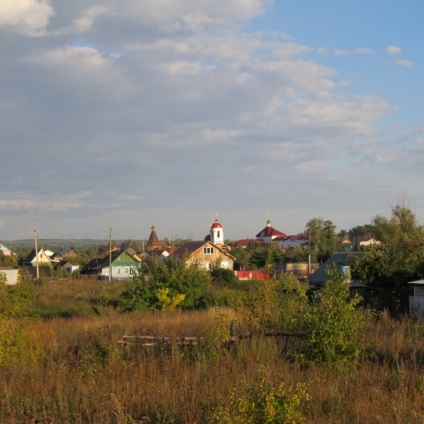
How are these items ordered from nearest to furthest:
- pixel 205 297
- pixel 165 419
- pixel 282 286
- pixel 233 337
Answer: pixel 165 419, pixel 233 337, pixel 282 286, pixel 205 297

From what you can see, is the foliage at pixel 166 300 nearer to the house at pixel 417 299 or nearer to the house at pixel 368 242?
the house at pixel 417 299

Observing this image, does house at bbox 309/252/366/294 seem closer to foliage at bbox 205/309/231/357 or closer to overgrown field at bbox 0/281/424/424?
overgrown field at bbox 0/281/424/424

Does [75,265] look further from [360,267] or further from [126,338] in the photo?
[126,338]

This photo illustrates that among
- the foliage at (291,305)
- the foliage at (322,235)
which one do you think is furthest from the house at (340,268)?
the foliage at (322,235)

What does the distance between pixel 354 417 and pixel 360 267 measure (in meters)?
21.0

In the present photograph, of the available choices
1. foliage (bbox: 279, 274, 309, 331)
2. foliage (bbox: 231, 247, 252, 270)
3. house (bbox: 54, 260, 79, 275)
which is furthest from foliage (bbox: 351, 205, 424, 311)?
house (bbox: 54, 260, 79, 275)

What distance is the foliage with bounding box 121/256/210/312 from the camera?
87.3ft

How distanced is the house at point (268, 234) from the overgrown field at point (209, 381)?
124 metres

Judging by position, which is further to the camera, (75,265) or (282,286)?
(75,265)

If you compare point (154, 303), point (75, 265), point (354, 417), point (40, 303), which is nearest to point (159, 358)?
point (354, 417)

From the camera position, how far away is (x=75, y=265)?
9025 centimetres

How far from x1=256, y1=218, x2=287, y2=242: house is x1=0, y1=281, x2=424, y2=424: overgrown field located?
124 metres

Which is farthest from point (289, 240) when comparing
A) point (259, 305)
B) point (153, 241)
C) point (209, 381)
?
point (209, 381)

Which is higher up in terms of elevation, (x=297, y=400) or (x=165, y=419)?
(x=297, y=400)
